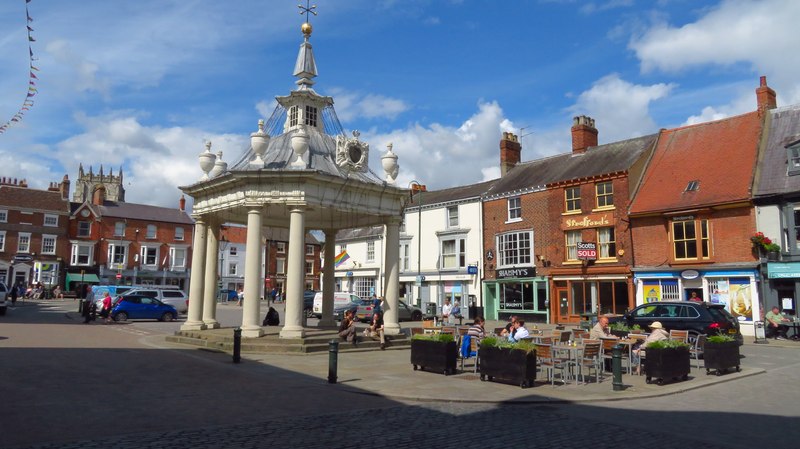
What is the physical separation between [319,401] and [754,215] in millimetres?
25104

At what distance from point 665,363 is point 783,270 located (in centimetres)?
1740

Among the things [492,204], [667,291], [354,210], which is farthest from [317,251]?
[354,210]

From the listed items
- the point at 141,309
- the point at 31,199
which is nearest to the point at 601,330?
the point at 141,309

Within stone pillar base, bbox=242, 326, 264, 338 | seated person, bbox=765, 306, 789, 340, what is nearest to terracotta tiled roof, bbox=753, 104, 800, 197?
seated person, bbox=765, 306, 789, 340

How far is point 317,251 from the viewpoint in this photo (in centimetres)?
7712

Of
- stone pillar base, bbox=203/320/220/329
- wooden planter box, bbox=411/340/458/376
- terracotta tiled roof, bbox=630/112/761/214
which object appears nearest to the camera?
wooden planter box, bbox=411/340/458/376

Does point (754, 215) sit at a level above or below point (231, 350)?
above

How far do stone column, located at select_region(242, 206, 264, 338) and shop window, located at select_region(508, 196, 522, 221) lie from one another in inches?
909

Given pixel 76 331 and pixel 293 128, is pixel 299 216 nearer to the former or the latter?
pixel 293 128

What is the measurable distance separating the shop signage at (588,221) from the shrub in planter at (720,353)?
62.4 feet

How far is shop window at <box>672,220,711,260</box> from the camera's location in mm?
28750

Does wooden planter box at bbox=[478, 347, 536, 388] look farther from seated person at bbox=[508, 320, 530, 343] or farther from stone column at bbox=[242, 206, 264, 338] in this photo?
stone column at bbox=[242, 206, 264, 338]

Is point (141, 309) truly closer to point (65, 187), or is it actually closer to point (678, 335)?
point (678, 335)

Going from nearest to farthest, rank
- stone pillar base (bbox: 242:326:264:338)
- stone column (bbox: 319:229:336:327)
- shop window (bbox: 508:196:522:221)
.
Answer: stone pillar base (bbox: 242:326:264:338) → stone column (bbox: 319:229:336:327) → shop window (bbox: 508:196:522:221)
